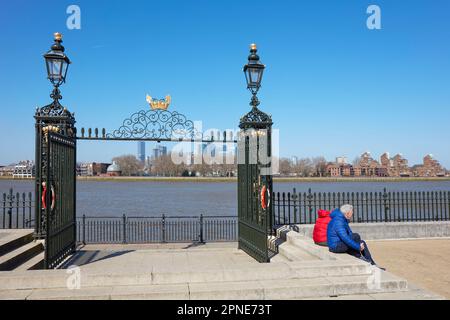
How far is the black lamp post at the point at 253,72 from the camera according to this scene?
419 inches

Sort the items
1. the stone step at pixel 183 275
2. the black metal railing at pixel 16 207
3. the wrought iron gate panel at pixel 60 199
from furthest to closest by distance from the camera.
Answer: the black metal railing at pixel 16 207 < the wrought iron gate panel at pixel 60 199 < the stone step at pixel 183 275

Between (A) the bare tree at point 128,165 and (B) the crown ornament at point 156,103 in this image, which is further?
(A) the bare tree at point 128,165

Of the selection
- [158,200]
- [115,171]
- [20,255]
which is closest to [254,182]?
[20,255]

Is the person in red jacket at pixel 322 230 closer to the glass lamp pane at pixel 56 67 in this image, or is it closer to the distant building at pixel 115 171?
the glass lamp pane at pixel 56 67

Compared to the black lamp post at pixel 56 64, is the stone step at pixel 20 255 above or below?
below

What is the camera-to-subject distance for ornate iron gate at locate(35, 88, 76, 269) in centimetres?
777

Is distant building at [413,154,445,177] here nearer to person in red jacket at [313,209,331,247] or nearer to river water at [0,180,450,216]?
river water at [0,180,450,216]

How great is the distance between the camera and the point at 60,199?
8.81 metres

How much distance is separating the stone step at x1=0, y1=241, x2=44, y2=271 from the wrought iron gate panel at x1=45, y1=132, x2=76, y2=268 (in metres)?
0.75

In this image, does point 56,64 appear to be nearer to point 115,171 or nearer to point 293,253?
point 293,253

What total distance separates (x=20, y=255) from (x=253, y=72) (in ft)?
23.7

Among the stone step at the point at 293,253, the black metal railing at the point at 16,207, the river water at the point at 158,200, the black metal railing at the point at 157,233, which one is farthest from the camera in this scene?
the river water at the point at 158,200

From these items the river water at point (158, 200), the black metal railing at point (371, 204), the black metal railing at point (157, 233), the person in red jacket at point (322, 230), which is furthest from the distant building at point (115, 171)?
the person in red jacket at point (322, 230)

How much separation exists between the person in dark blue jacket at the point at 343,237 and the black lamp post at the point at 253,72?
4140mm
